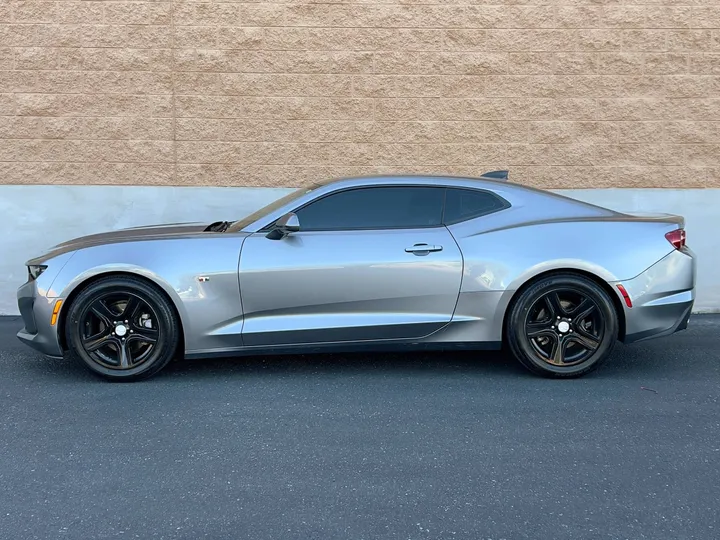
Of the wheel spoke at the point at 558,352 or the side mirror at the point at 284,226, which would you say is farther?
the wheel spoke at the point at 558,352

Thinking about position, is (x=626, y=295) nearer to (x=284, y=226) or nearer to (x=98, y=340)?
(x=284, y=226)

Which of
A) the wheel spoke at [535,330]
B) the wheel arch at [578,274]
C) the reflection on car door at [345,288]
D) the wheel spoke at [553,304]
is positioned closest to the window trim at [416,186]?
the reflection on car door at [345,288]

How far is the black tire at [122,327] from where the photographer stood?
5516 mm

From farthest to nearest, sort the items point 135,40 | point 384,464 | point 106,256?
1. point 135,40
2. point 106,256
3. point 384,464

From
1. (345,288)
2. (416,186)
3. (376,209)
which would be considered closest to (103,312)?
(345,288)

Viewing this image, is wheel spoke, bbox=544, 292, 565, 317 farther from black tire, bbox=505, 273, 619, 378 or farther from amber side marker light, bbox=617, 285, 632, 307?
amber side marker light, bbox=617, 285, 632, 307

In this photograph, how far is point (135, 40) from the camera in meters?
8.43

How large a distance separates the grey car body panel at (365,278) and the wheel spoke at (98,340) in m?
0.25

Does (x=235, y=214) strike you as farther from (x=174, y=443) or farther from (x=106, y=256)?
(x=174, y=443)

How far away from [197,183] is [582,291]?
4.62m

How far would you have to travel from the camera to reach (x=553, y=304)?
5.65 meters

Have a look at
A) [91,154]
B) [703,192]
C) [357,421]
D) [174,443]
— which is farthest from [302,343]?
[703,192]

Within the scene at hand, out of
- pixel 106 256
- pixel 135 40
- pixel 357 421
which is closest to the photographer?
pixel 357 421

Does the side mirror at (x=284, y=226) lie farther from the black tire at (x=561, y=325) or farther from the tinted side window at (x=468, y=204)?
the black tire at (x=561, y=325)
